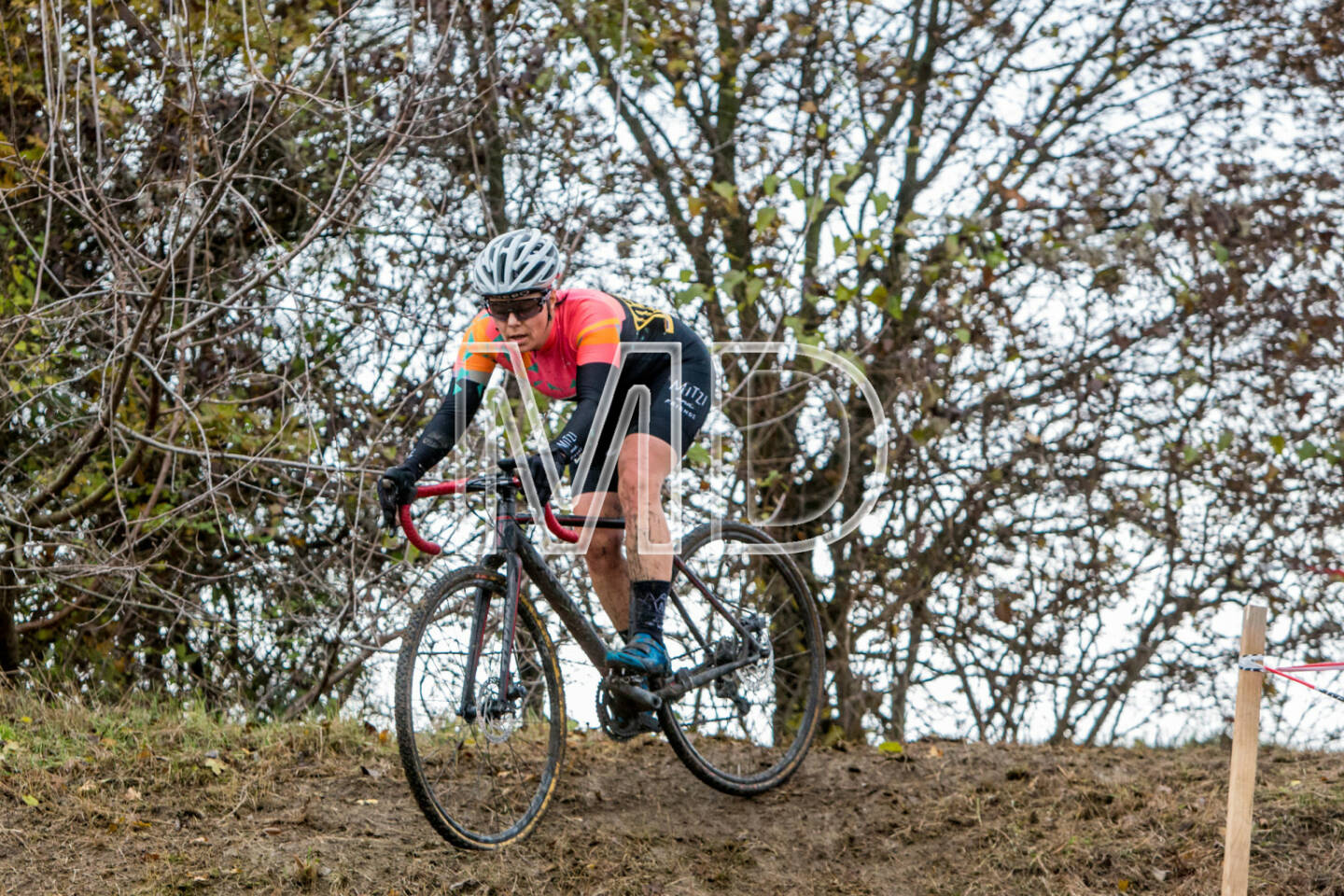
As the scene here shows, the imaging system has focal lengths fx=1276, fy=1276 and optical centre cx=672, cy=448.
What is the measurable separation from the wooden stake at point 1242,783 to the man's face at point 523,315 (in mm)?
2453

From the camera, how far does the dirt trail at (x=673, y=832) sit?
4.12 m

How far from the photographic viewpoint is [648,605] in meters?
4.54

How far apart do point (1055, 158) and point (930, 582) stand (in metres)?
3.02

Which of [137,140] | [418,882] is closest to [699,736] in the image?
[418,882]

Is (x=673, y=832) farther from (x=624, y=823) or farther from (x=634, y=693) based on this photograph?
(x=634, y=693)

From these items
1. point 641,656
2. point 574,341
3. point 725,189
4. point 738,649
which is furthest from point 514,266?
point 725,189

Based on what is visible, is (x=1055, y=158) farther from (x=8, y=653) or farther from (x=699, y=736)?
(x=8, y=653)

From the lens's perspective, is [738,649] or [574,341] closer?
[574,341]

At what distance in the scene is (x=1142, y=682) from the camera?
28.9 feet

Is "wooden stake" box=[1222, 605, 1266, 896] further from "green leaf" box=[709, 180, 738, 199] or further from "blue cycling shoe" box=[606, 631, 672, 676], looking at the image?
"green leaf" box=[709, 180, 738, 199]

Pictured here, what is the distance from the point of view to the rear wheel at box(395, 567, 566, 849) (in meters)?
3.96

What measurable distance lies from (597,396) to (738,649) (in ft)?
5.20

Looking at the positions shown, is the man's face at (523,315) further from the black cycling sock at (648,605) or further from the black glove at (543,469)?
the black cycling sock at (648,605)

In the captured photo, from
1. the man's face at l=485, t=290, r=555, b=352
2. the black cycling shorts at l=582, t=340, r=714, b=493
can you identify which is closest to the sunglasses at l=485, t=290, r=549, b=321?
the man's face at l=485, t=290, r=555, b=352
